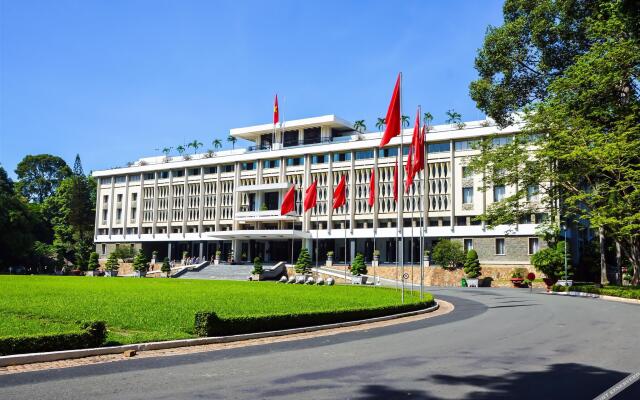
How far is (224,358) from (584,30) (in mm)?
36113

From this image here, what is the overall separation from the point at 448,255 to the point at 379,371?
1890 inches

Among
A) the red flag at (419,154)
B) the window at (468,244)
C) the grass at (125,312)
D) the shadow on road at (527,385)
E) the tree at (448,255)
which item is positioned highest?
the red flag at (419,154)

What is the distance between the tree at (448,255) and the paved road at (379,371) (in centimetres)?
4059

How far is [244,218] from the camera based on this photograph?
7625cm

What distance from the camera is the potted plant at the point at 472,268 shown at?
180ft

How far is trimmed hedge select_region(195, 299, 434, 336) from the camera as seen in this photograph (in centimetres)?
1462

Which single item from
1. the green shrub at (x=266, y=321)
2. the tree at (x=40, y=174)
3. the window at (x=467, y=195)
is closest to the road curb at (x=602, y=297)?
the green shrub at (x=266, y=321)

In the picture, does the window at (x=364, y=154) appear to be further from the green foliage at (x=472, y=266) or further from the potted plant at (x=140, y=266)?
the potted plant at (x=140, y=266)

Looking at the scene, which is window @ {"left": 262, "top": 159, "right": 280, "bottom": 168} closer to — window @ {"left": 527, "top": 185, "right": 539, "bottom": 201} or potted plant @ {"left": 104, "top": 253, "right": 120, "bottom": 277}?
potted plant @ {"left": 104, "top": 253, "right": 120, "bottom": 277}

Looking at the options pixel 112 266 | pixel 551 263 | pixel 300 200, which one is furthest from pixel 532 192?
pixel 112 266

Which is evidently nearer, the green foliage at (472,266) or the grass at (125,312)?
the grass at (125,312)

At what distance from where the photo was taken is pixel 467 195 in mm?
62812

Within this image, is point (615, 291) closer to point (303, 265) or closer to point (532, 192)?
point (532, 192)

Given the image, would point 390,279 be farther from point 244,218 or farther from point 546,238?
point 244,218
